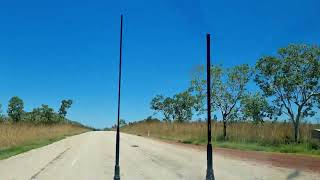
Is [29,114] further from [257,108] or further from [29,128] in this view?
[257,108]

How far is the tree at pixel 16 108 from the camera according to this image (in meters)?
91.4

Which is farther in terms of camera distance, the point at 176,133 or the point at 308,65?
the point at 176,133

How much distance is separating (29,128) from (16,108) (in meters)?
40.3

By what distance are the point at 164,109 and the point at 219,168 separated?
72.3m

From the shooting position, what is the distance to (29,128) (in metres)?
54.1

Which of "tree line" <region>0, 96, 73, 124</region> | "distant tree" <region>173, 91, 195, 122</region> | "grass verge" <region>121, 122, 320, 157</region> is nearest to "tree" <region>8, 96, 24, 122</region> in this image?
"tree line" <region>0, 96, 73, 124</region>

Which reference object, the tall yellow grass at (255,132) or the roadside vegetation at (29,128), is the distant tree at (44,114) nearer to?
the roadside vegetation at (29,128)

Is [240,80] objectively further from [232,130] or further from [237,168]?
[237,168]

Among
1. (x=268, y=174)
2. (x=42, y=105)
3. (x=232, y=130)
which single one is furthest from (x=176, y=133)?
(x=42, y=105)

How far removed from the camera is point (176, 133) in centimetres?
5947

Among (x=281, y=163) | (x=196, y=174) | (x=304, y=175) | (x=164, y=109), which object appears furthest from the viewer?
(x=164, y=109)

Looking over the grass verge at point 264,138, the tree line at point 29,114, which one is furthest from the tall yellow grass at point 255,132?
the tree line at point 29,114

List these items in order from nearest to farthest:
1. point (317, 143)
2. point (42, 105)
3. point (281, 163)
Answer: point (281, 163) < point (317, 143) < point (42, 105)

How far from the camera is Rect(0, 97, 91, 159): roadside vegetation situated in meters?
39.5
